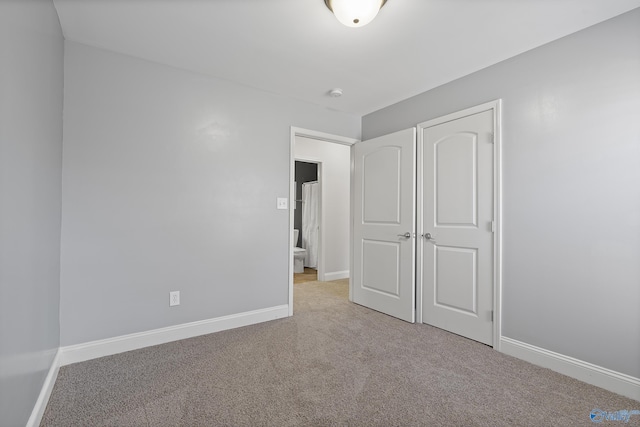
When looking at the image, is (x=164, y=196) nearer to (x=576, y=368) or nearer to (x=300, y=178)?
(x=576, y=368)

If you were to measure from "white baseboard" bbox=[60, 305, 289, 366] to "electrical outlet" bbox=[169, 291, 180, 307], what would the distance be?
0.20 m

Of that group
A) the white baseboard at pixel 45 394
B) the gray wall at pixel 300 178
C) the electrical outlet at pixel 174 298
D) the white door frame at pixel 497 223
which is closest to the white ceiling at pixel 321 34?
the white door frame at pixel 497 223

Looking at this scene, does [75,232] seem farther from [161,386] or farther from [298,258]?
[298,258]

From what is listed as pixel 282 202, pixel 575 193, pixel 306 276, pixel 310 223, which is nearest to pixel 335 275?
pixel 306 276

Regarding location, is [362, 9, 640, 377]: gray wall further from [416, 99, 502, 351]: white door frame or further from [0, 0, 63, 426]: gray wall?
[0, 0, 63, 426]: gray wall

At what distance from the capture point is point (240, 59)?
257 cm

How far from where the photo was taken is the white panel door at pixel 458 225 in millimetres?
2629

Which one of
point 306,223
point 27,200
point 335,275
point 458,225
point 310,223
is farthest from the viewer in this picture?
point 306,223

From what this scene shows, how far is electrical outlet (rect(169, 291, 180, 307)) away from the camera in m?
2.66

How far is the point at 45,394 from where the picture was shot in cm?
174

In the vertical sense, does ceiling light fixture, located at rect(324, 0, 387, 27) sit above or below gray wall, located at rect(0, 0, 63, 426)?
above

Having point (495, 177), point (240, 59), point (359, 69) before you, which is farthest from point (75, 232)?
point (495, 177)

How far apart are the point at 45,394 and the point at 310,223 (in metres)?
4.99

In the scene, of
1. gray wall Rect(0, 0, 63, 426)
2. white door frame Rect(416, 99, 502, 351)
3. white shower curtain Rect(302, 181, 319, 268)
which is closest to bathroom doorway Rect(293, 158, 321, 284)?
white shower curtain Rect(302, 181, 319, 268)
